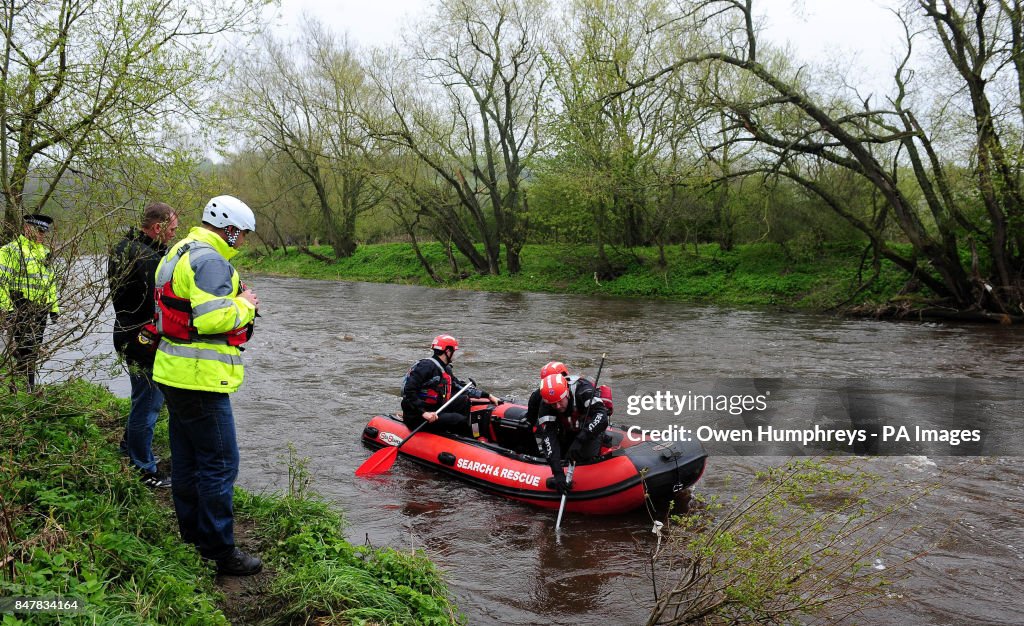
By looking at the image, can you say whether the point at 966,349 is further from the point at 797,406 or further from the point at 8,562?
the point at 8,562

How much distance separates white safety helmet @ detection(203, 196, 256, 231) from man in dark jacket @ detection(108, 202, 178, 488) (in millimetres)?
812

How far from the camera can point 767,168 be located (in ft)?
54.4

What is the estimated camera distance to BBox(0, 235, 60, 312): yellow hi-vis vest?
134 inches

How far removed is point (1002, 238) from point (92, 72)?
17.6 metres

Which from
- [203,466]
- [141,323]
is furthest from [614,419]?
[203,466]

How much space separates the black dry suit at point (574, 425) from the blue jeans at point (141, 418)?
3189 millimetres

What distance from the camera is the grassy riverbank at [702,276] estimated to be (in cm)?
2006

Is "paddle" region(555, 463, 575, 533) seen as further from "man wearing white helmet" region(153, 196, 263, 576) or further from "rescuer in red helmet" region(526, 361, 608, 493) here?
"man wearing white helmet" region(153, 196, 263, 576)

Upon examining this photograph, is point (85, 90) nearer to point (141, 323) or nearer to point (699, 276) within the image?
point (141, 323)

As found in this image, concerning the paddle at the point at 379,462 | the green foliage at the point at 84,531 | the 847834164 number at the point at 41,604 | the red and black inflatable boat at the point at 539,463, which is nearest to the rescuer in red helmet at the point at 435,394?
the red and black inflatable boat at the point at 539,463

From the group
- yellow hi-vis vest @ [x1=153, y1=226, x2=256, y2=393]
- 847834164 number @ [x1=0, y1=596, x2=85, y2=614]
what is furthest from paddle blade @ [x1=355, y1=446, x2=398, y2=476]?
847834164 number @ [x1=0, y1=596, x2=85, y2=614]

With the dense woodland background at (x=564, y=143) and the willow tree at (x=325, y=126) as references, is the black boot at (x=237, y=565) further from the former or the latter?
the willow tree at (x=325, y=126)

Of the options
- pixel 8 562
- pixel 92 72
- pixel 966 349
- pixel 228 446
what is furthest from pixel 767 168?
pixel 8 562

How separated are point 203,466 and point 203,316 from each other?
0.79m
